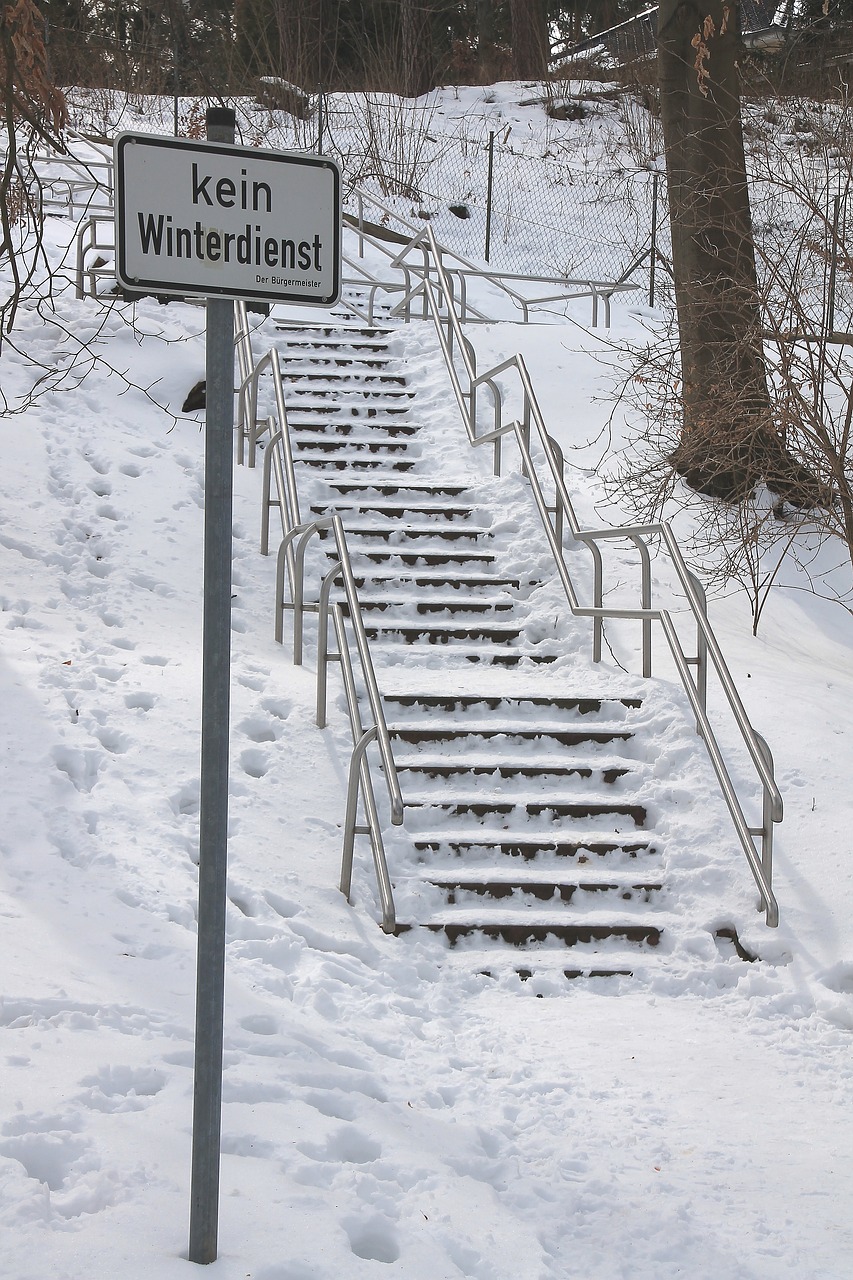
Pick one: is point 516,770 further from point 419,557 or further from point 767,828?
point 419,557

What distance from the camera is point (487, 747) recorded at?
6410 mm

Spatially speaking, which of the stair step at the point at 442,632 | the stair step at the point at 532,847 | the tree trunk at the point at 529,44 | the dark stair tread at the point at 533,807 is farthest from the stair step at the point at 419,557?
the tree trunk at the point at 529,44

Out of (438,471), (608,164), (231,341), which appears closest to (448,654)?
(438,471)

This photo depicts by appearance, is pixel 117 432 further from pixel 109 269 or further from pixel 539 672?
pixel 539 672

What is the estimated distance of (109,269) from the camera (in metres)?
11.7

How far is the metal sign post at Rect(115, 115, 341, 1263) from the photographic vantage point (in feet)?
A: 7.95

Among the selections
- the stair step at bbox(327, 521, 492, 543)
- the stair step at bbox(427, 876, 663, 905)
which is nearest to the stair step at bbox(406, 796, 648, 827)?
the stair step at bbox(427, 876, 663, 905)

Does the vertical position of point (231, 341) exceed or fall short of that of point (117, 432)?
it exceeds it

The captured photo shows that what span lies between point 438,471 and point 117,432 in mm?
2377

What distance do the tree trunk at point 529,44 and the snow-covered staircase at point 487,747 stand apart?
2171 centimetres

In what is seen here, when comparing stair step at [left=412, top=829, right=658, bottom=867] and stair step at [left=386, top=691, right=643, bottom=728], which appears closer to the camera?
stair step at [left=412, top=829, right=658, bottom=867]

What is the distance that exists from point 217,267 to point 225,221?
96 millimetres

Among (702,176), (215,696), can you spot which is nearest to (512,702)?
(215,696)

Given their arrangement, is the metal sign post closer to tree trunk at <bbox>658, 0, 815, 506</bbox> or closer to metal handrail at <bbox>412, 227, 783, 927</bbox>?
metal handrail at <bbox>412, 227, 783, 927</bbox>
